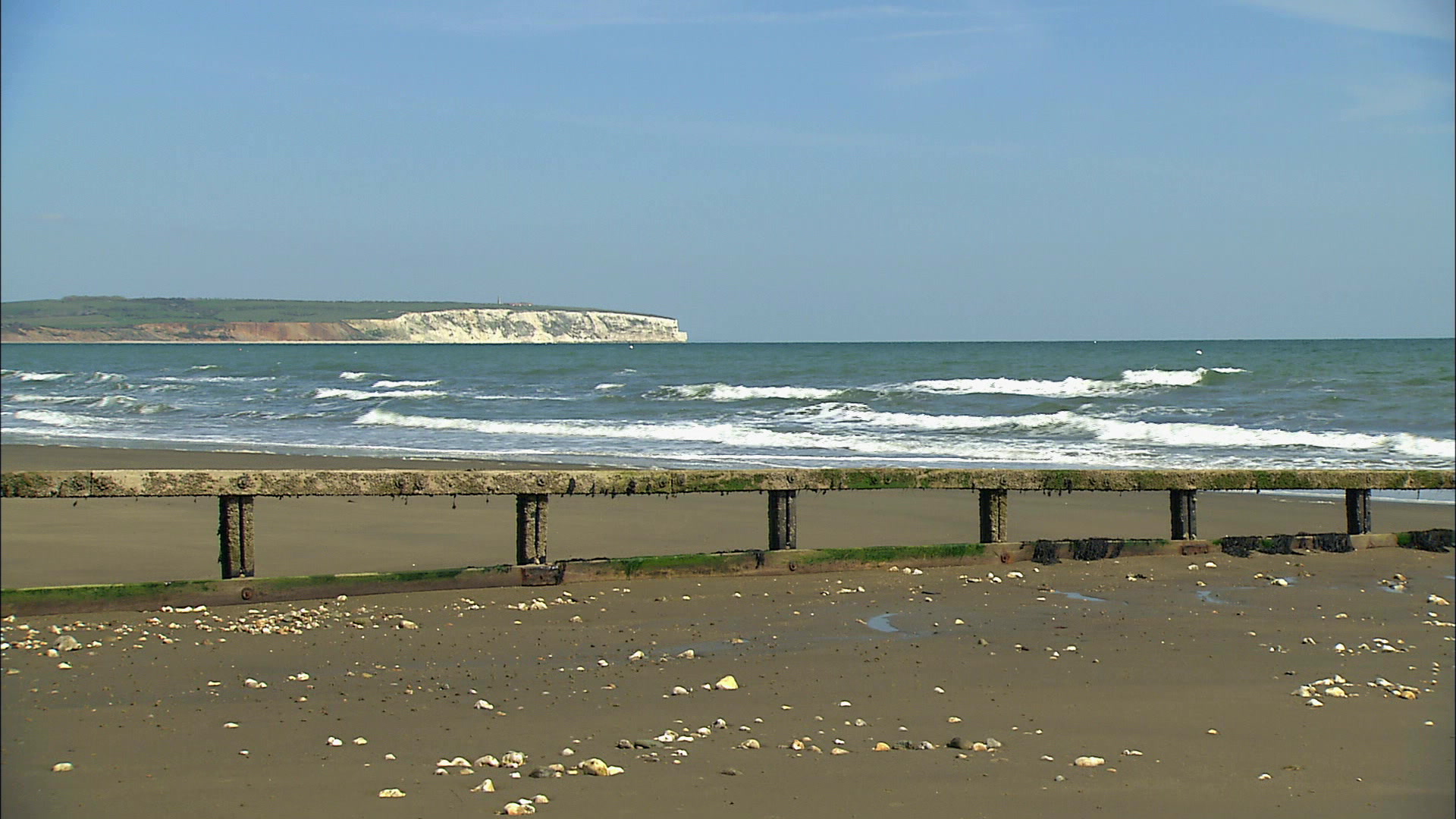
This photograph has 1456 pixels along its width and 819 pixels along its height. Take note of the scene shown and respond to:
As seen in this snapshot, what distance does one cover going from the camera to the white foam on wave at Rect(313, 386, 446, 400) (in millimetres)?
39719

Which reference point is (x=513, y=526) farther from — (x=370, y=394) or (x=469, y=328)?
(x=469, y=328)

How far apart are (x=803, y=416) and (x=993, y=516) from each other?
22500 millimetres

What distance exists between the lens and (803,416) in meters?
31.1

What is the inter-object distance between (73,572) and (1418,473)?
9.60 metres

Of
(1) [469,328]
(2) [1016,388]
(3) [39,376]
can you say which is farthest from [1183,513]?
(1) [469,328]

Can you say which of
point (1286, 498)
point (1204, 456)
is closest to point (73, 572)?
point (1286, 498)

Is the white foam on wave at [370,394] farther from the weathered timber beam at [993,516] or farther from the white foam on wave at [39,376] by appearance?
the weathered timber beam at [993,516]

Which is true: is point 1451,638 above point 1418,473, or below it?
below

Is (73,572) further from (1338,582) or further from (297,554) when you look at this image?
(1338,582)

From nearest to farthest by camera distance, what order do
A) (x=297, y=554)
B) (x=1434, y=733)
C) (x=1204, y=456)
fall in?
(x=1434, y=733)
(x=297, y=554)
(x=1204, y=456)

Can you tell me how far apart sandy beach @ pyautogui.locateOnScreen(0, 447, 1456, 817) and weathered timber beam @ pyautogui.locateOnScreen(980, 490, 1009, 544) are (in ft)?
1.47

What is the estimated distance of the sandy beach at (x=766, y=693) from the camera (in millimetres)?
4227

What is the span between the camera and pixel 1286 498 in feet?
44.6

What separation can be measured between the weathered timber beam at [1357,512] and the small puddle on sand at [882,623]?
14.8ft
